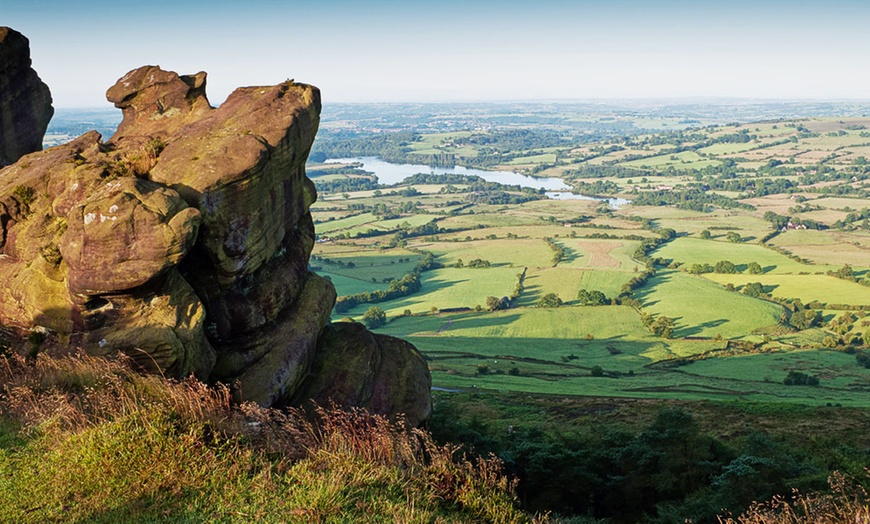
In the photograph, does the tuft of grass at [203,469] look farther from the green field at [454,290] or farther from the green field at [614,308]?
the green field at [454,290]

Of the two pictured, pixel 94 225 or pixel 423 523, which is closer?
pixel 423 523

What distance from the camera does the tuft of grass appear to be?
36.1ft

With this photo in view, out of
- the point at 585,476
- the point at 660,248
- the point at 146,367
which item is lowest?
the point at 660,248

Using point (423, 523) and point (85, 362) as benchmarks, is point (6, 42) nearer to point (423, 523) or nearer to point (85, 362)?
point (85, 362)

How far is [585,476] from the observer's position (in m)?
23.9

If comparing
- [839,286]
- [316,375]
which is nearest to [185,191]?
[316,375]

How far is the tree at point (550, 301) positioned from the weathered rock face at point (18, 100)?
299 ft

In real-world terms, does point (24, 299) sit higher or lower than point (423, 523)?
higher

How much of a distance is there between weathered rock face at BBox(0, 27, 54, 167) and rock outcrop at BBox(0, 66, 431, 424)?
758 centimetres

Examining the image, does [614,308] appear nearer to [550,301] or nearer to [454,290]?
[550,301]

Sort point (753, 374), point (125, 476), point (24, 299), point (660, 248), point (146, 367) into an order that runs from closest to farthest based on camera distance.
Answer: point (125, 476), point (146, 367), point (24, 299), point (753, 374), point (660, 248)

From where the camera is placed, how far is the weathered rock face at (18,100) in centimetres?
3039

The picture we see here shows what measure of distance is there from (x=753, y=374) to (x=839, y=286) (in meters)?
60.3

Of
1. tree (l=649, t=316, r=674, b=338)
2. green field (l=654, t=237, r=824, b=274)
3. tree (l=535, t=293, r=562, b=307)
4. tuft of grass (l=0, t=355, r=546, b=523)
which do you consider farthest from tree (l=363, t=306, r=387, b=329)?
tuft of grass (l=0, t=355, r=546, b=523)
